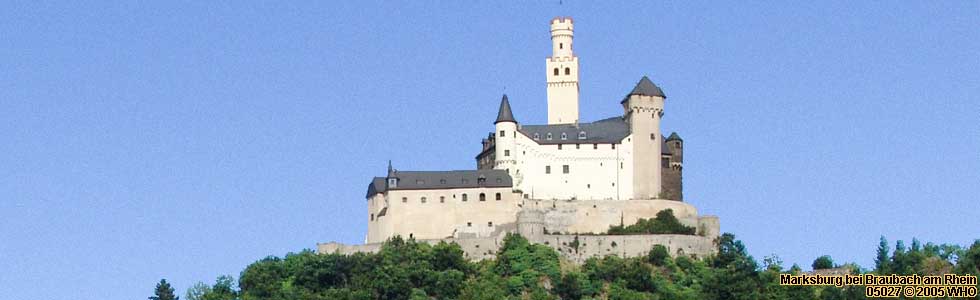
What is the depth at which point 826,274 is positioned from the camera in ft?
558

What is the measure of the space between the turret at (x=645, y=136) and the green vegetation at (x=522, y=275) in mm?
4603

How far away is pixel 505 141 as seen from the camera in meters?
174

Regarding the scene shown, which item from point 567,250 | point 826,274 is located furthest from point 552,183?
point 826,274

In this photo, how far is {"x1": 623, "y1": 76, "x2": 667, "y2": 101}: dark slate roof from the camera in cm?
17425

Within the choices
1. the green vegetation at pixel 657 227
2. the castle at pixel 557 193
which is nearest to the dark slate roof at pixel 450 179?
the castle at pixel 557 193

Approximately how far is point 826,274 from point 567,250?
44.3 feet

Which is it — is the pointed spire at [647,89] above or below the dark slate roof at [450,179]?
above

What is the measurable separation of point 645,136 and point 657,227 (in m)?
5.52

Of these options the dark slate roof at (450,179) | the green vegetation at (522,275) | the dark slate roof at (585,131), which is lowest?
the green vegetation at (522,275)

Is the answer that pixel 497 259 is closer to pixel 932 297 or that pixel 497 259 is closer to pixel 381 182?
pixel 381 182

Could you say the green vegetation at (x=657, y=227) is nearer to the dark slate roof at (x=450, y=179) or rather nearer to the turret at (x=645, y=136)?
the turret at (x=645, y=136)

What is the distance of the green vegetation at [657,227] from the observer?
171m

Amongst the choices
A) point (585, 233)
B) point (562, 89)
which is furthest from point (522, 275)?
point (562, 89)

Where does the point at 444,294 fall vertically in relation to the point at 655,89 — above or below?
below
